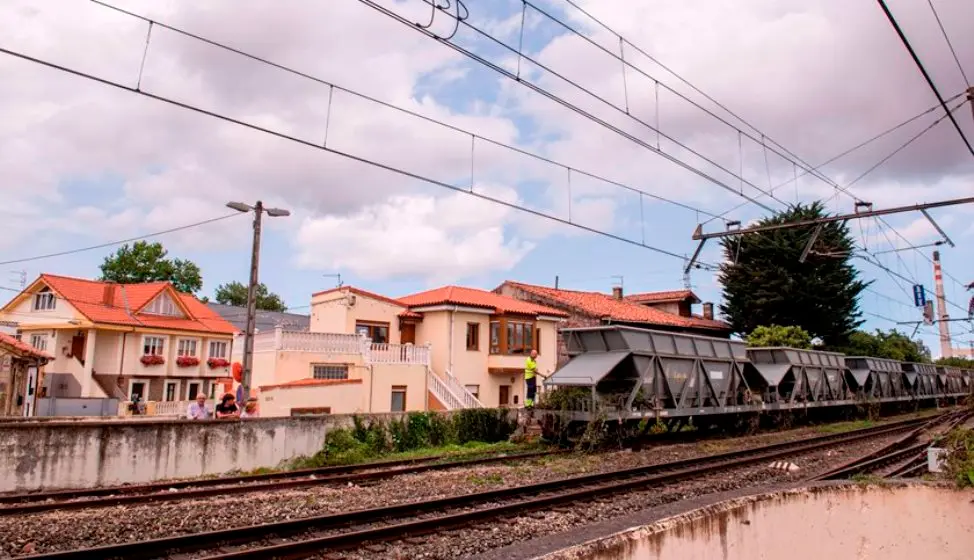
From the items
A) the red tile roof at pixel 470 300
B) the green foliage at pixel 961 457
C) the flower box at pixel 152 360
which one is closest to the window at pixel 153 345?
the flower box at pixel 152 360

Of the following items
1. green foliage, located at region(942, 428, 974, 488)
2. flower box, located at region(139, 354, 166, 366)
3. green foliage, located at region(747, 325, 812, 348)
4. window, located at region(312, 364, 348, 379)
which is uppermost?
green foliage, located at region(747, 325, 812, 348)

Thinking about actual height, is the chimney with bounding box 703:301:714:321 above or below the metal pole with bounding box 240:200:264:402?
above

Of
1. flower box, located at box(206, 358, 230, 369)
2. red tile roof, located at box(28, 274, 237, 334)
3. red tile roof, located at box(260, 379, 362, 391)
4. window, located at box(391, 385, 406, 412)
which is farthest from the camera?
flower box, located at box(206, 358, 230, 369)

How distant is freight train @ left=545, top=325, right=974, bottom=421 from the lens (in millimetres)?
16569

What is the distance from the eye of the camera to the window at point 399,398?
2548cm

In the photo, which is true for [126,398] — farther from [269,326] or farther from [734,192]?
[734,192]

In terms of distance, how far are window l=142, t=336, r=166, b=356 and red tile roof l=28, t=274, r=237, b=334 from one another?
0.76 m

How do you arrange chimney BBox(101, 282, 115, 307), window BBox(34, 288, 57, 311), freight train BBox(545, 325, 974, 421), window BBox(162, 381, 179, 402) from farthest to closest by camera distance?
chimney BBox(101, 282, 115, 307)
window BBox(162, 381, 179, 402)
window BBox(34, 288, 57, 311)
freight train BBox(545, 325, 974, 421)

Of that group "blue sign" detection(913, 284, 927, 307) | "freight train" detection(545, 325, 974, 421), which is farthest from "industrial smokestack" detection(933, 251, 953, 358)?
"freight train" detection(545, 325, 974, 421)

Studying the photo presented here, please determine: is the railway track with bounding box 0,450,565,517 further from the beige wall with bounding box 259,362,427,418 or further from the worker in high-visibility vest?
the beige wall with bounding box 259,362,427,418

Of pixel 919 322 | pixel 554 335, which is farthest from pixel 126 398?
pixel 919 322

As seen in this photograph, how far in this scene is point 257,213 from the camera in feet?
61.8

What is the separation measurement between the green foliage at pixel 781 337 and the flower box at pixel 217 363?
30.7 metres

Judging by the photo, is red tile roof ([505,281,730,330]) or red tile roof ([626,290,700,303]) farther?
red tile roof ([626,290,700,303])
